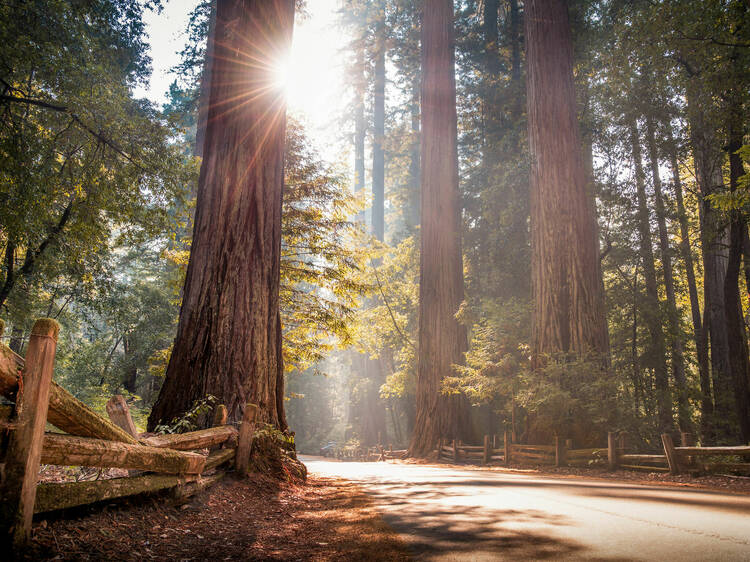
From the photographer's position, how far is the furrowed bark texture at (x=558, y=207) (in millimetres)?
12719

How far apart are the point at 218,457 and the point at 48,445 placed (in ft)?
9.46

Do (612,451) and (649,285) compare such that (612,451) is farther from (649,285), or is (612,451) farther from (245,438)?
(649,285)

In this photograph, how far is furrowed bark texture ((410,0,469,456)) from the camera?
1769 cm

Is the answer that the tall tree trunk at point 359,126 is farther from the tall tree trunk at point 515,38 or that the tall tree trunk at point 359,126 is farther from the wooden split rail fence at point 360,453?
the wooden split rail fence at point 360,453

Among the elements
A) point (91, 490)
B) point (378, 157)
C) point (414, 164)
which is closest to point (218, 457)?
point (91, 490)

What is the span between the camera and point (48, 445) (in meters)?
2.84

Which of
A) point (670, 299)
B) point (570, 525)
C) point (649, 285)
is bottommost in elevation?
point (570, 525)

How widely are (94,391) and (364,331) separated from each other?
1292cm

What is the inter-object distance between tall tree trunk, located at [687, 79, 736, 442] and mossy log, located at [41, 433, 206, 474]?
14.5 metres

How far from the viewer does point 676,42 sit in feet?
39.8

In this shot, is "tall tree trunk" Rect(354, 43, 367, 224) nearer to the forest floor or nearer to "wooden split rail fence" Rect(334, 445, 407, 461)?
"wooden split rail fence" Rect(334, 445, 407, 461)

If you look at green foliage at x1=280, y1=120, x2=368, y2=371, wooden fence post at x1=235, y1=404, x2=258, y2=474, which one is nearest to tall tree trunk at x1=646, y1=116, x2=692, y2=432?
green foliage at x1=280, y1=120, x2=368, y2=371

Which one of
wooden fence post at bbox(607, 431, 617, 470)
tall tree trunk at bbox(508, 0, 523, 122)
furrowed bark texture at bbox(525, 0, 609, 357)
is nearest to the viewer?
wooden fence post at bbox(607, 431, 617, 470)

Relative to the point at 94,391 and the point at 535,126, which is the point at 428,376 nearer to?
the point at 535,126
